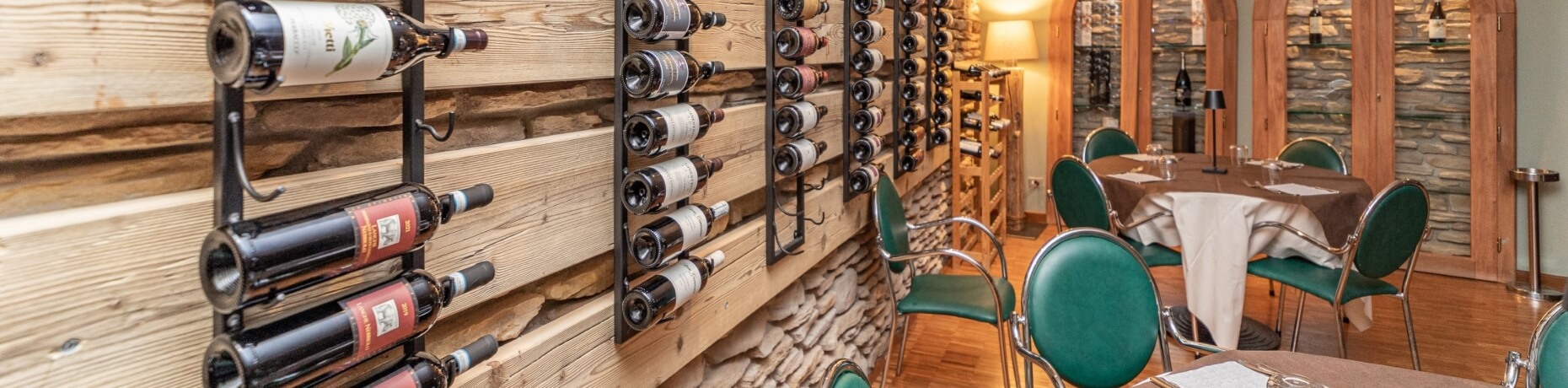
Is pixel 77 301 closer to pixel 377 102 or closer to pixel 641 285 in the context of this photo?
pixel 377 102

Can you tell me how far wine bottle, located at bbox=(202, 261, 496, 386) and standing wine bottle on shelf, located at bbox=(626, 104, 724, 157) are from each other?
47cm

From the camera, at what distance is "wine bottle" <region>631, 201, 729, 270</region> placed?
145 centimetres

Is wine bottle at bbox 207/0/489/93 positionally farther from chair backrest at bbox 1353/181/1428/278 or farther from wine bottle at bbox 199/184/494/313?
chair backrest at bbox 1353/181/1428/278

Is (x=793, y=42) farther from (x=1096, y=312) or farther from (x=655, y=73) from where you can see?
(x=1096, y=312)

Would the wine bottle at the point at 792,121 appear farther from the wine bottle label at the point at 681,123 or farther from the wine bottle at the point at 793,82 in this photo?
the wine bottle label at the point at 681,123

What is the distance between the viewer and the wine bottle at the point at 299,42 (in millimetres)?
727

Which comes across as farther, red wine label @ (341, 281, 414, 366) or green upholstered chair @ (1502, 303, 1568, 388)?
green upholstered chair @ (1502, 303, 1568, 388)

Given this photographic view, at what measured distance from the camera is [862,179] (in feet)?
9.38

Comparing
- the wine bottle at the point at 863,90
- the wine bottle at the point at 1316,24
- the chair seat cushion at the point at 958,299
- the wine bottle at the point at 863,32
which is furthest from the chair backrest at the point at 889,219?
the wine bottle at the point at 1316,24

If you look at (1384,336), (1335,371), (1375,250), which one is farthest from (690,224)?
(1384,336)

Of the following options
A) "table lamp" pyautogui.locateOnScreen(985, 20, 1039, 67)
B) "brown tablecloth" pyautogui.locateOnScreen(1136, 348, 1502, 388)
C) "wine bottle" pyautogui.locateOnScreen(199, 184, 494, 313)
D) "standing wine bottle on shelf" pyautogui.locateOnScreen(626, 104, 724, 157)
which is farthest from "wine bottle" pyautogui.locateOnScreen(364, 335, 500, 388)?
"table lamp" pyautogui.locateOnScreen(985, 20, 1039, 67)

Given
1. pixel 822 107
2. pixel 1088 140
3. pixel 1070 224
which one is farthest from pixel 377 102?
pixel 1088 140

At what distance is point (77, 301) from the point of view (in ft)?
2.37

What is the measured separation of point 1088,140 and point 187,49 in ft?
15.5
